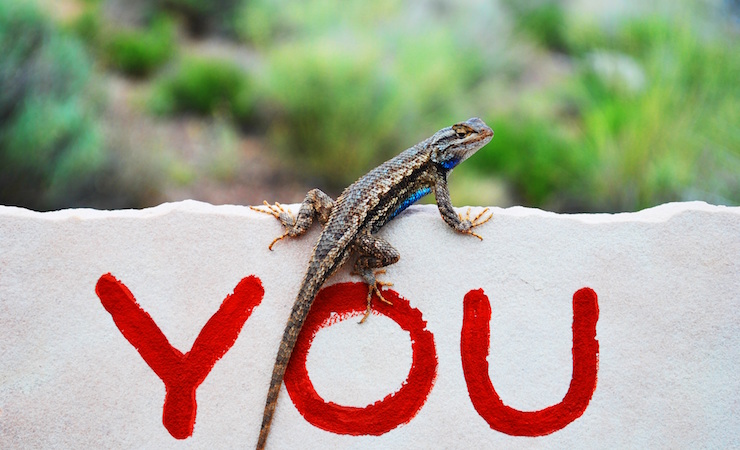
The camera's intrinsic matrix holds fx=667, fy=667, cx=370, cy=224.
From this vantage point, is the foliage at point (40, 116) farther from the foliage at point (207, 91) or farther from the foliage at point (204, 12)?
the foliage at point (204, 12)

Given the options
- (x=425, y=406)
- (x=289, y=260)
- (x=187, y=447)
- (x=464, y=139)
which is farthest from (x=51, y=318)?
(x=464, y=139)

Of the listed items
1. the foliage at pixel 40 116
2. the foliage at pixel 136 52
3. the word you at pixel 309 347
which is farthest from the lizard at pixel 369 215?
the foliage at pixel 136 52

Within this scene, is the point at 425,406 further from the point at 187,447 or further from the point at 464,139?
the point at 464,139

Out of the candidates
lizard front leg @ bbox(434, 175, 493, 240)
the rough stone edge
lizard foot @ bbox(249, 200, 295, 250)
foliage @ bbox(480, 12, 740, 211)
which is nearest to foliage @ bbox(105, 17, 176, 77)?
foliage @ bbox(480, 12, 740, 211)

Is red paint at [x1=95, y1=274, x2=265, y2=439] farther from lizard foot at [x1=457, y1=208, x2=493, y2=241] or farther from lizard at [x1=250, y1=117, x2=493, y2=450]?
lizard foot at [x1=457, y1=208, x2=493, y2=241]

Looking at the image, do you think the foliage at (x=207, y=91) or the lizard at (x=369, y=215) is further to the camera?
the foliage at (x=207, y=91)

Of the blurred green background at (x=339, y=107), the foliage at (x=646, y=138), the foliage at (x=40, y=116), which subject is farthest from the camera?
the blurred green background at (x=339, y=107)
